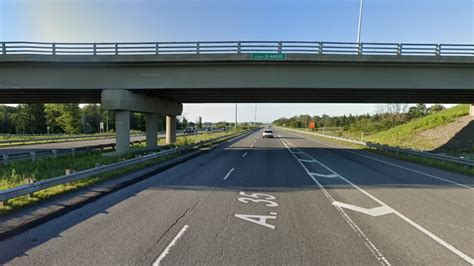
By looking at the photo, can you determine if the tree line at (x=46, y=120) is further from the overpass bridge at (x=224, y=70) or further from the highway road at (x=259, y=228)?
the highway road at (x=259, y=228)

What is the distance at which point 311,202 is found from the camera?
7.81m

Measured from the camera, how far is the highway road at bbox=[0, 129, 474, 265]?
178 inches

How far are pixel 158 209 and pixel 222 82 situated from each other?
13.7m

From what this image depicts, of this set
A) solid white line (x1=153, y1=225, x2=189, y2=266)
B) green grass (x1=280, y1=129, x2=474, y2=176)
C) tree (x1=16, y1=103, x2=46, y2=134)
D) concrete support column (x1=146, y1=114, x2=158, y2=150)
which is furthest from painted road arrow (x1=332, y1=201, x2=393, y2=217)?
tree (x1=16, y1=103, x2=46, y2=134)

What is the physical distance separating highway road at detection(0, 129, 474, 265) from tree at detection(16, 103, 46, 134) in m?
93.6

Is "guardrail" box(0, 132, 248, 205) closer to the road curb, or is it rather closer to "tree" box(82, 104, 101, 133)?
the road curb

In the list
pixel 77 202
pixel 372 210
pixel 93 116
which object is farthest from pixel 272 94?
pixel 93 116

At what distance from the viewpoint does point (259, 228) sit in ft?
18.9

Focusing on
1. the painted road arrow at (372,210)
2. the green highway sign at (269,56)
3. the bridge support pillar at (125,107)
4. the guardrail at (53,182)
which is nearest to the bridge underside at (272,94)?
the bridge support pillar at (125,107)

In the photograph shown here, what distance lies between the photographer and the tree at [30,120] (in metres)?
84.4

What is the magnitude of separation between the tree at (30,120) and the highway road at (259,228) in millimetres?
93559

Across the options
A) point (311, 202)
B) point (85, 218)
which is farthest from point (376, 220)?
point (85, 218)

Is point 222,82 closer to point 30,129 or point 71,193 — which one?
point 71,193

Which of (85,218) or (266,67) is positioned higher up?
(266,67)
